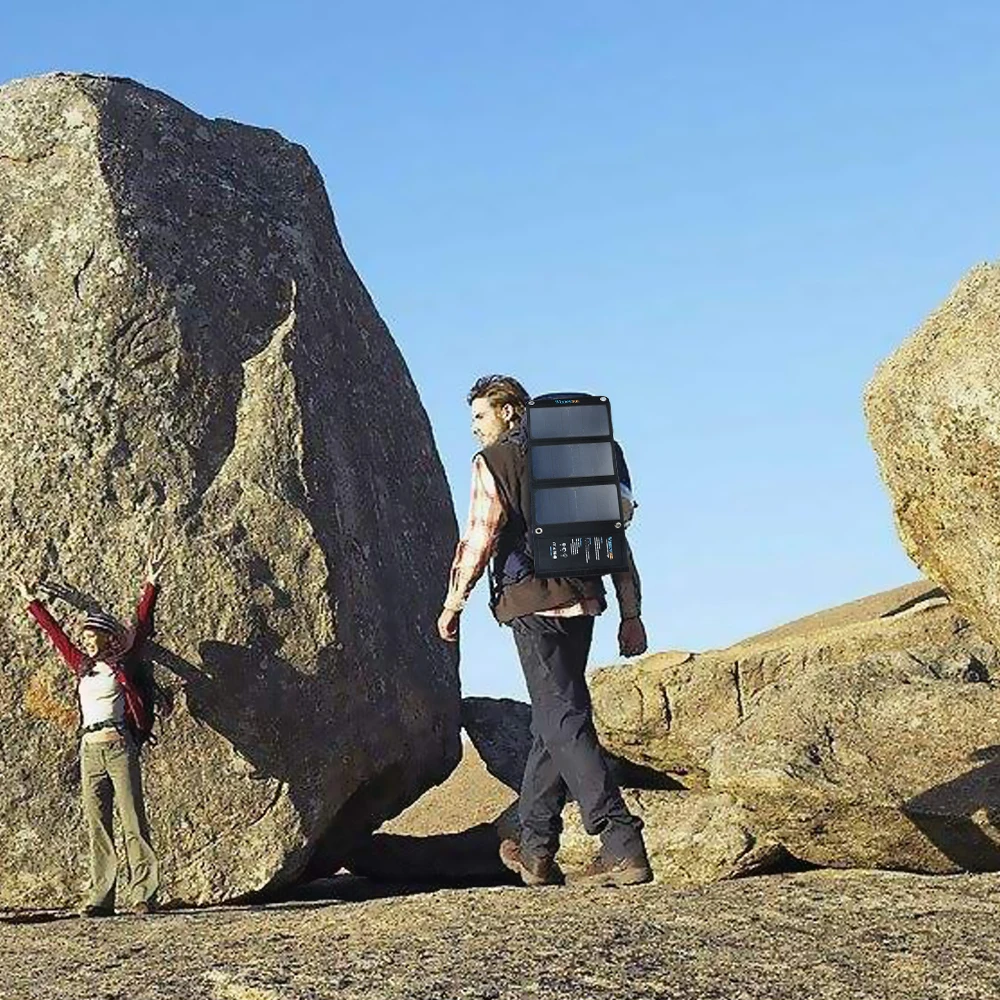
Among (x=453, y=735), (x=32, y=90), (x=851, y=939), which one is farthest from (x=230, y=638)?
(x=851, y=939)

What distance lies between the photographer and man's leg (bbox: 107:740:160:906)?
36.4 ft

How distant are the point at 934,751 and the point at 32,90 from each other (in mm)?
8175

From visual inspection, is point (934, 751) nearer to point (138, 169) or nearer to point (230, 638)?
point (230, 638)

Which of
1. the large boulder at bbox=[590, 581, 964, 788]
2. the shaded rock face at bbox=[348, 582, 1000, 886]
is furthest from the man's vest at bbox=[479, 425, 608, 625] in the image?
the large boulder at bbox=[590, 581, 964, 788]

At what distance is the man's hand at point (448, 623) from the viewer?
30.1ft

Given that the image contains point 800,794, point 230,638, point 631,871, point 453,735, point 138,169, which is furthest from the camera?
point 453,735

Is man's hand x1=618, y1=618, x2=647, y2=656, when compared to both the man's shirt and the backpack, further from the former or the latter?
the backpack

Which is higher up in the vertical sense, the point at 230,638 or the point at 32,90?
the point at 32,90

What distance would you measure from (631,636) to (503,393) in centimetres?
152

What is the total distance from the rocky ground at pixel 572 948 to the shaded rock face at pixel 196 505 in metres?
2.16

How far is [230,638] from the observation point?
39.2 feet

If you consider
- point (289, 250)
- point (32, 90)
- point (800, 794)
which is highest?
point (32, 90)

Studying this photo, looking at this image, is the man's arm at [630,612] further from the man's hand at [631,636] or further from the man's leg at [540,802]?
the man's leg at [540,802]

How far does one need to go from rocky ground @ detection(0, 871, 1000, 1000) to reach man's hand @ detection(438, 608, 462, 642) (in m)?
1.40
